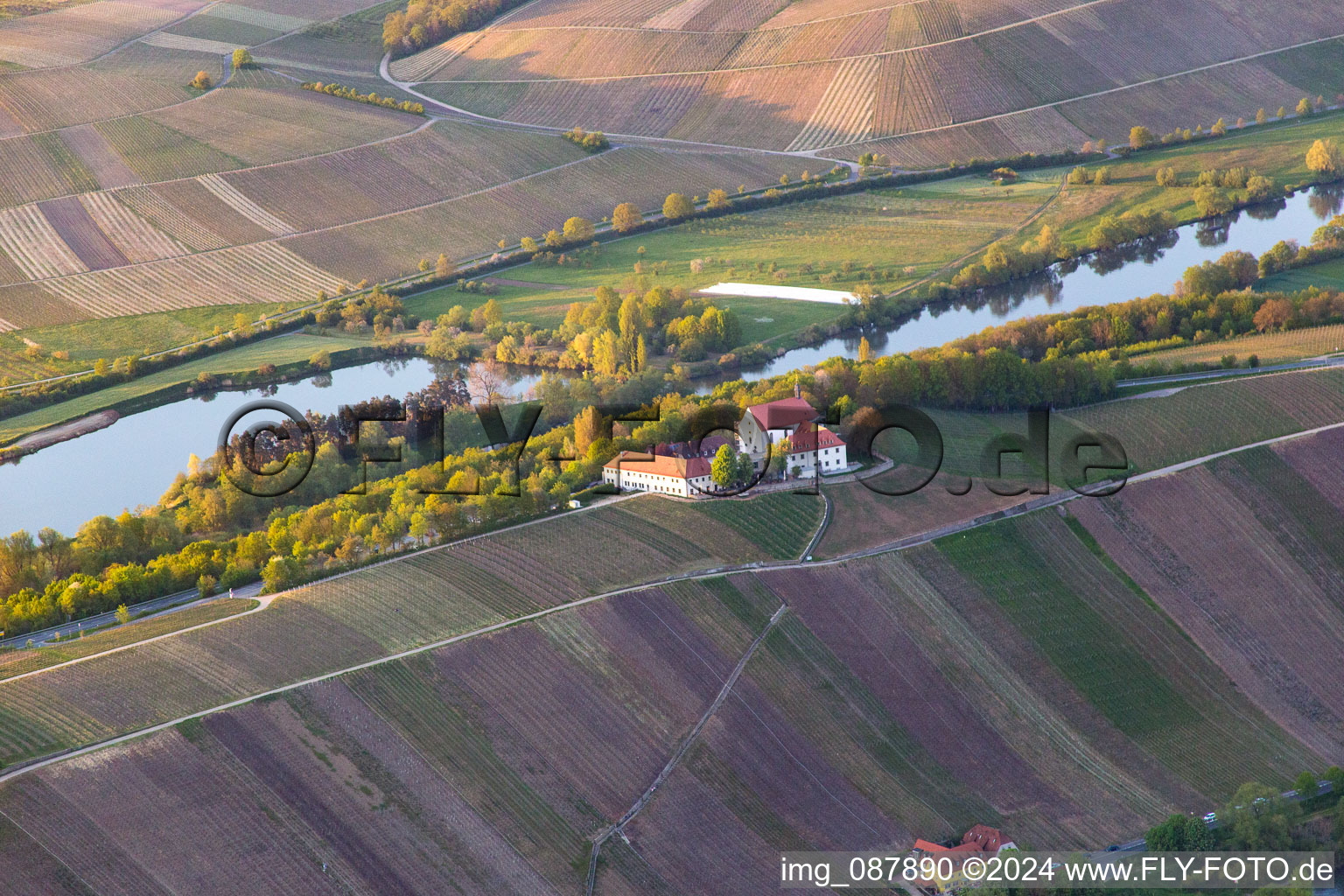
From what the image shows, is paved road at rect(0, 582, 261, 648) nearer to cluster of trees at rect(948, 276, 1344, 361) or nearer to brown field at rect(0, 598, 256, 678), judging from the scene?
brown field at rect(0, 598, 256, 678)

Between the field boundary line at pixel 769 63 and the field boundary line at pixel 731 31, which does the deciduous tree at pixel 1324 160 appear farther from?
the field boundary line at pixel 731 31

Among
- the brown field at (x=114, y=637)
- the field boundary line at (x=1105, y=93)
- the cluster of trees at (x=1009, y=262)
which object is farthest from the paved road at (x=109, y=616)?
the field boundary line at (x=1105, y=93)

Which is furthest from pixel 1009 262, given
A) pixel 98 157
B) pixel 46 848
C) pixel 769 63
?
pixel 46 848

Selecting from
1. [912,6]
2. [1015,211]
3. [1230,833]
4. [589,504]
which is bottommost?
[1230,833]

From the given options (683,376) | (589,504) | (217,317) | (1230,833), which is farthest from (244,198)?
(1230,833)

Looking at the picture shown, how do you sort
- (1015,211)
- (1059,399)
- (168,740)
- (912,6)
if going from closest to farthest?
1. (168,740)
2. (1059,399)
3. (1015,211)
4. (912,6)

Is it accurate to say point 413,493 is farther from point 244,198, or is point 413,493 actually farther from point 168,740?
point 244,198

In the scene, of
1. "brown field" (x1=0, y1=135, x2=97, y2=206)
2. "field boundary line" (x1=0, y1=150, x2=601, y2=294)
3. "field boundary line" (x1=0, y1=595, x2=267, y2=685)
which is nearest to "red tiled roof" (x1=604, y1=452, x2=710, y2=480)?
"field boundary line" (x1=0, y1=595, x2=267, y2=685)
